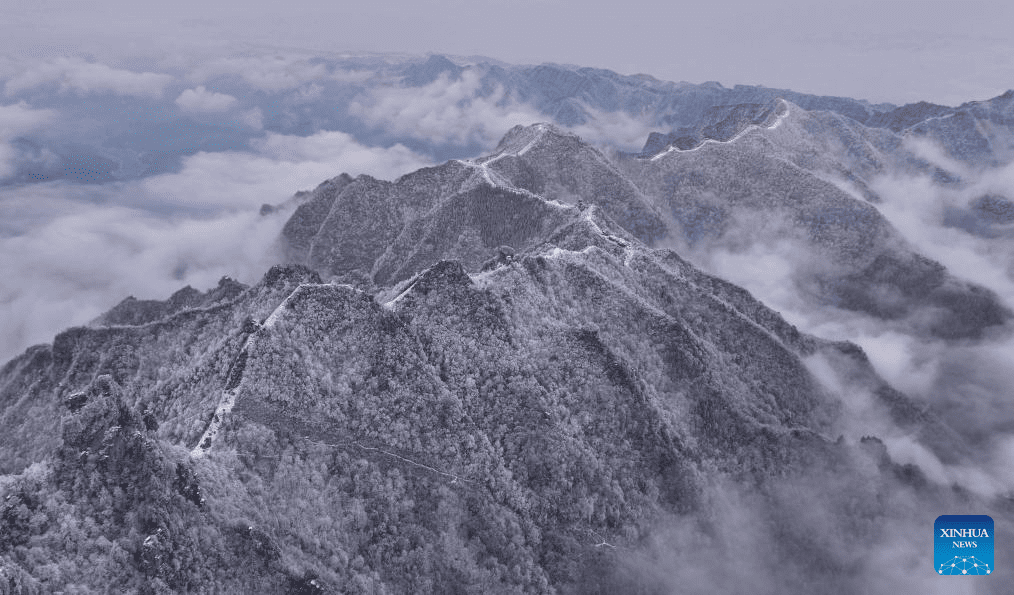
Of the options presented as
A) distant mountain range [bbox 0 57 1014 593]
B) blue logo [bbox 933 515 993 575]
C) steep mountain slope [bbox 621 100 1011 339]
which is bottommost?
blue logo [bbox 933 515 993 575]

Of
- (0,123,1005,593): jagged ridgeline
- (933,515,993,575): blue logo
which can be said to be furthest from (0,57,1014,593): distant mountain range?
Result: (933,515,993,575): blue logo

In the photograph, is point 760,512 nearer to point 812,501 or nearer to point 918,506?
point 812,501

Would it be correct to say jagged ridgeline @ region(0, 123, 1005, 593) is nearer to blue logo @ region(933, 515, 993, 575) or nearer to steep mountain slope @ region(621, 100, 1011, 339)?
blue logo @ region(933, 515, 993, 575)

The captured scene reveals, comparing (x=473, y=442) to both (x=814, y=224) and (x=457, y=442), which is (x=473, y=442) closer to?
(x=457, y=442)

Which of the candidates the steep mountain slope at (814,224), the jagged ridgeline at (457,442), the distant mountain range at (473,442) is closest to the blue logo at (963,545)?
the distant mountain range at (473,442)

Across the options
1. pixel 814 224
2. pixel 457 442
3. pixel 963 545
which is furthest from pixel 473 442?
pixel 814 224

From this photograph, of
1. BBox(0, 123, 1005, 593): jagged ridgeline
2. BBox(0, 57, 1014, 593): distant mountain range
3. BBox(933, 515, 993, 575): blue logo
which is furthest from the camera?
BBox(933, 515, 993, 575): blue logo
